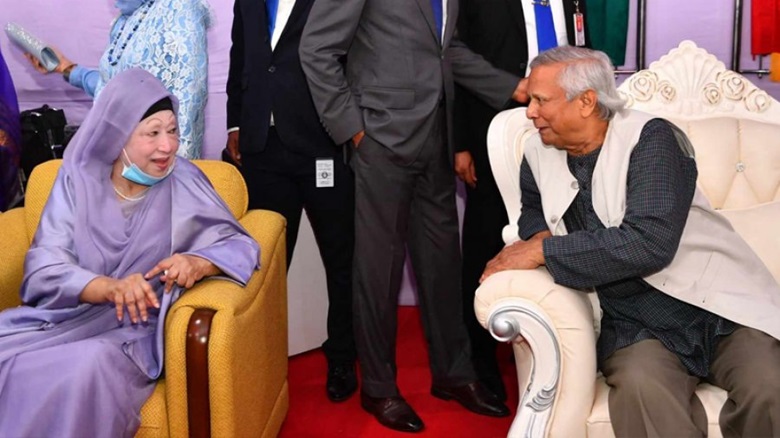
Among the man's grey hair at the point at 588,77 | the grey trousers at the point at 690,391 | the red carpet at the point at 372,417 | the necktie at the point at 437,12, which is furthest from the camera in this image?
the red carpet at the point at 372,417

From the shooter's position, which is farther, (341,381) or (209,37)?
(209,37)

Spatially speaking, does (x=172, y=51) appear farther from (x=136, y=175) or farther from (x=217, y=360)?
(x=217, y=360)

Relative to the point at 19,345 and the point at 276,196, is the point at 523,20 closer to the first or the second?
the point at 276,196

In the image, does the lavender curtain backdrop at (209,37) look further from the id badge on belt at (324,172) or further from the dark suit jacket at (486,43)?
the id badge on belt at (324,172)

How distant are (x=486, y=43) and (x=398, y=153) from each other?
0.50 meters

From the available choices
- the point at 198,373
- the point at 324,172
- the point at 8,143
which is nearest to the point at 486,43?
the point at 324,172

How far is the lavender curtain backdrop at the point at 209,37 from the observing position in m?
3.77

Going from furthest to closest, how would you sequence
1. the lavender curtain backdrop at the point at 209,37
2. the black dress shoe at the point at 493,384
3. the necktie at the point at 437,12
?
the lavender curtain backdrop at the point at 209,37
the black dress shoe at the point at 493,384
the necktie at the point at 437,12

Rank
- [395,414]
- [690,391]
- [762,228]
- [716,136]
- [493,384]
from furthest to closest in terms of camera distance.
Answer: [493,384], [395,414], [716,136], [762,228], [690,391]

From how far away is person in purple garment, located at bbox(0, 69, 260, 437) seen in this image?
7.27 ft

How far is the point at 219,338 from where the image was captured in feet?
7.20

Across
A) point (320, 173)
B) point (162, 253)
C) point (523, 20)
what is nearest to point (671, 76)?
point (523, 20)

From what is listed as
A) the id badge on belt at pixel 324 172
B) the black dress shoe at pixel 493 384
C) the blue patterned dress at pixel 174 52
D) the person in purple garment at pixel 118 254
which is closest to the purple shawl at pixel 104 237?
the person in purple garment at pixel 118 254

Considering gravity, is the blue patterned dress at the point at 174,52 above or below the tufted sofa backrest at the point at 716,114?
above
